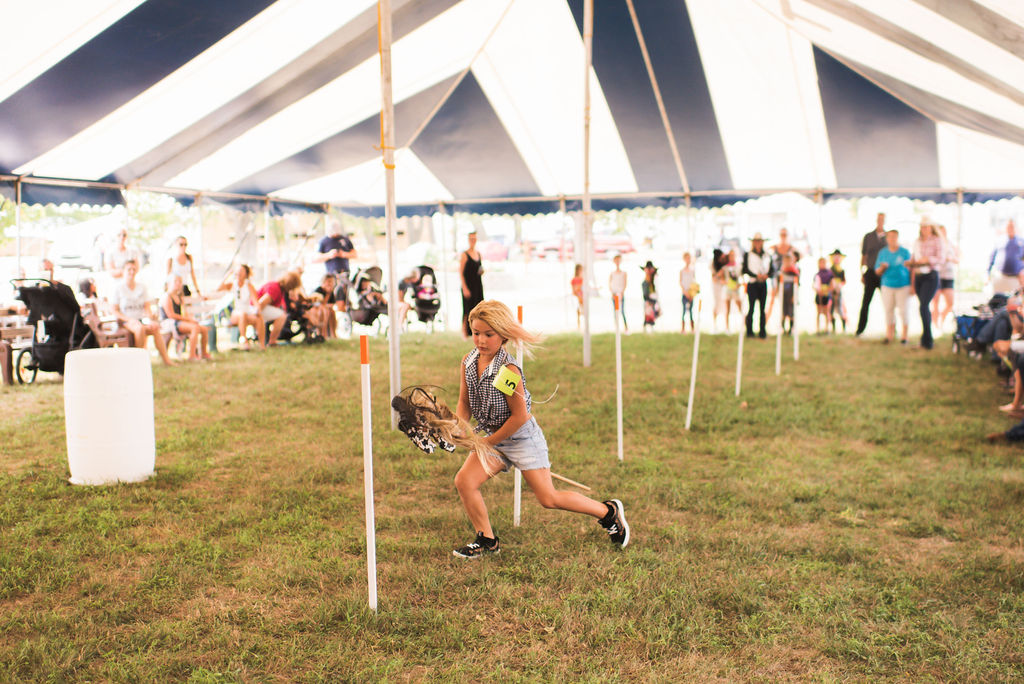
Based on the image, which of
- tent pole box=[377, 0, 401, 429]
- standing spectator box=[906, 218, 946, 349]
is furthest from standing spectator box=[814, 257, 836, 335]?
tent pole box=[377, 0, 401, 429]

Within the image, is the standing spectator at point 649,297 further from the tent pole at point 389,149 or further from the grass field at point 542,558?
the tent pole at point 389,149

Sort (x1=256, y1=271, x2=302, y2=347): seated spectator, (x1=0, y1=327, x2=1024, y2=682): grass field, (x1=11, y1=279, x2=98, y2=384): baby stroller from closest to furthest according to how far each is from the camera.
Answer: (x1=0, y1=327, x2=1024, y2=682): grass field
(x1=11, y1=279, x2=98, y2=384): baby stroller
(x1=256, y1=271, x2=302, y2=347): seated spectator

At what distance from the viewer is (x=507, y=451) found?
12.8 feet

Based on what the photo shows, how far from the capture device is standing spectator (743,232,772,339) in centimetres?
1255

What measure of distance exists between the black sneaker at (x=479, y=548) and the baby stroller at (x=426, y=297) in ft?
35.3

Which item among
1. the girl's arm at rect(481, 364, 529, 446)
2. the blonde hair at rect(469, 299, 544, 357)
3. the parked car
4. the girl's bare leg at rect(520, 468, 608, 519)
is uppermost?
the parked car

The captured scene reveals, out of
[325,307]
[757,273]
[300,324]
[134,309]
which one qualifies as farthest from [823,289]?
[134,309]

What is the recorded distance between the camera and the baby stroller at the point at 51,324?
28.6 ft

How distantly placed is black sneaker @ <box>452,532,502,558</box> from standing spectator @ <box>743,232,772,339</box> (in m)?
9.57

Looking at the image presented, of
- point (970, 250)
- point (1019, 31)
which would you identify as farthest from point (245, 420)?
point (970, 250)

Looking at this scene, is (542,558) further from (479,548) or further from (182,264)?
(182,264)

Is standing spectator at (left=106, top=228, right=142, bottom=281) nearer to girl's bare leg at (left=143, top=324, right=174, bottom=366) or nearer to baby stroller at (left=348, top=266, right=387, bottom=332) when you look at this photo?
girl's bare leg at (left=143, top=324, right=174, bottom=366)

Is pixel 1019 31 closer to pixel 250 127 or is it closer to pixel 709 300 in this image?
pixel 250 127

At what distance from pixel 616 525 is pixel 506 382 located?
44.5 inches
